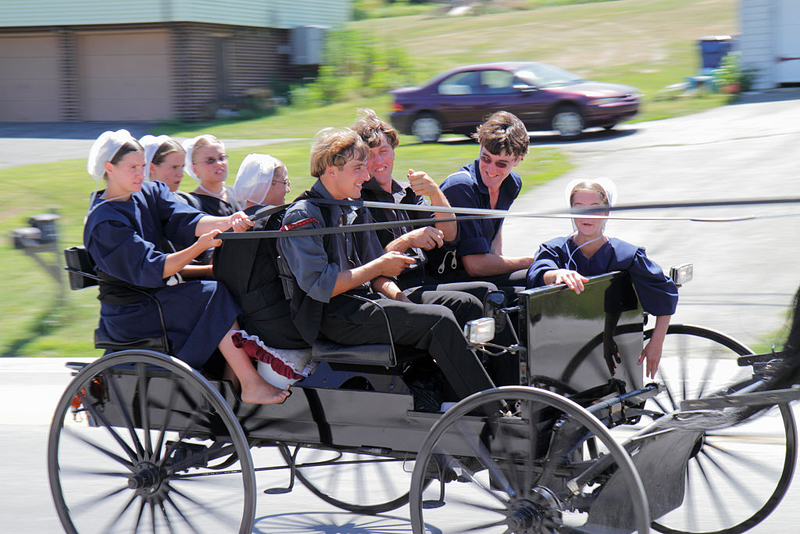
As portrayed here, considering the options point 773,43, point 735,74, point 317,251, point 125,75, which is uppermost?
point 773,43

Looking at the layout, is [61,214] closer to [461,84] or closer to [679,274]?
[461,84]

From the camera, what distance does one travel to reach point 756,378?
11.1 ft

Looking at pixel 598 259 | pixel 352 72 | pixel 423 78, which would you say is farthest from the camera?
pixel 423 78

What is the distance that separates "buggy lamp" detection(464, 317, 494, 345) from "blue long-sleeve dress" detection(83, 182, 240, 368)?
1081 millimetres

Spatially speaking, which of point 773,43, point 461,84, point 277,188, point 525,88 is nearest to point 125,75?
point 461,84

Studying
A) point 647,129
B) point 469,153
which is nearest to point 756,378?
point 469,153

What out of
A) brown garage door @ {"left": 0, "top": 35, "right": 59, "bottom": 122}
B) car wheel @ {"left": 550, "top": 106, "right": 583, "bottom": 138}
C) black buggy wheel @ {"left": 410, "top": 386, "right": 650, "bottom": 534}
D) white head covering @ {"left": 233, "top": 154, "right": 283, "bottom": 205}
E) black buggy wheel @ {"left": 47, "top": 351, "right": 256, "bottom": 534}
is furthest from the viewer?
brown garage door @ {"left": 0, "top": 35, "right": 59, "bottom": 122}

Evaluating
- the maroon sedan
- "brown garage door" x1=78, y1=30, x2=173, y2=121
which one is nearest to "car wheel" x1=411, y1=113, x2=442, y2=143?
the maroon sedan

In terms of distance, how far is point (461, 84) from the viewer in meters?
15.5

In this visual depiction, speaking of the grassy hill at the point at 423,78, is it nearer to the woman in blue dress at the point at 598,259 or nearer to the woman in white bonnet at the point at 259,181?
the woman in white bonnet at the point at 259,181

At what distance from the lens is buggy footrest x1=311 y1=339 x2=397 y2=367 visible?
3.53 metres

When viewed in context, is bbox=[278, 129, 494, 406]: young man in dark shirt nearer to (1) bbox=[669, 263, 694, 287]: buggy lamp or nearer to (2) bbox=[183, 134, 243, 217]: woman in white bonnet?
(1) bbox=[669, 263, 694, 287]: buggy lamp

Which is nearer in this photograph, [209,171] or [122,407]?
[122,407]

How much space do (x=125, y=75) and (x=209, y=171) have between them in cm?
1907
